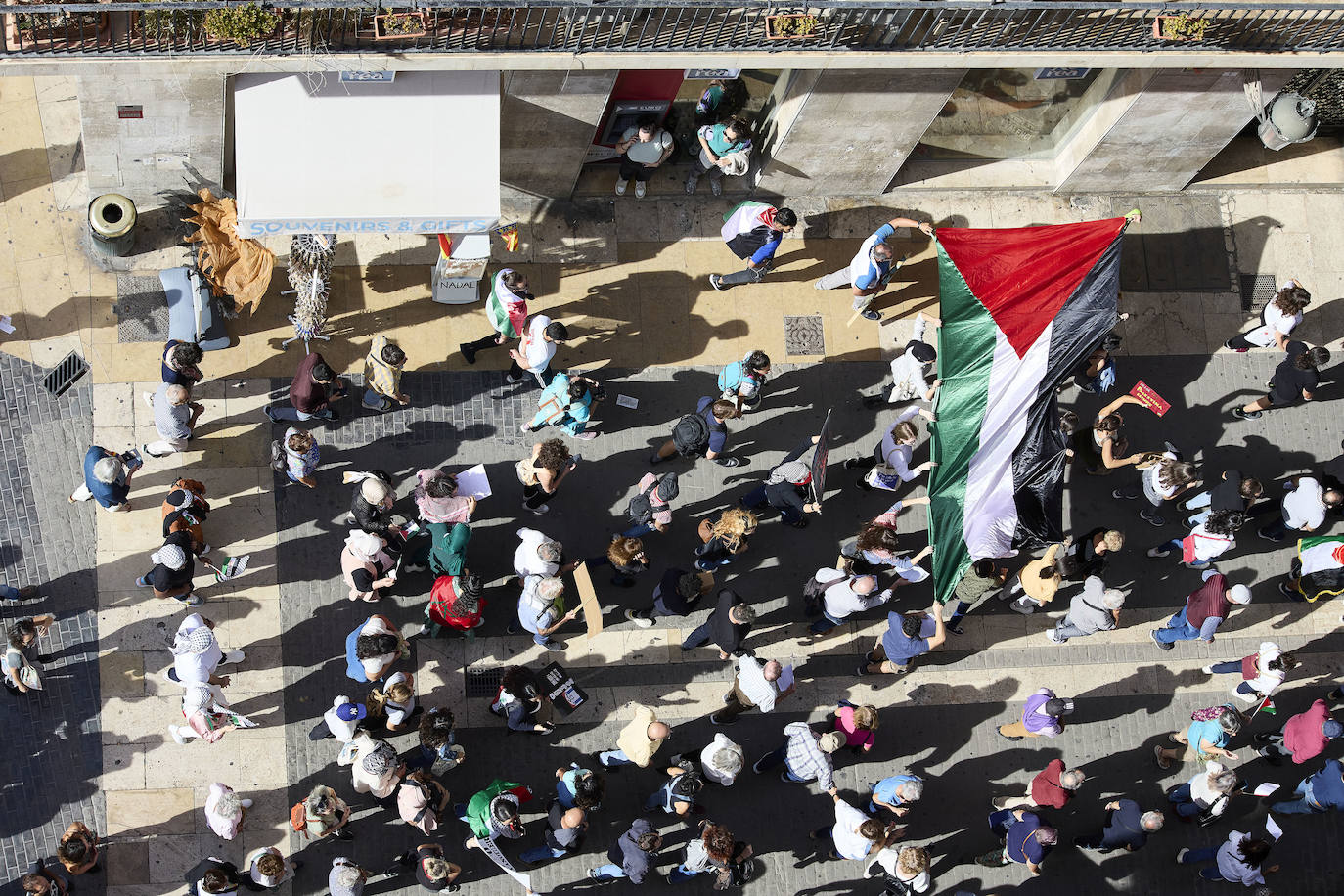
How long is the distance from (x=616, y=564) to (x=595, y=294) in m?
4.53

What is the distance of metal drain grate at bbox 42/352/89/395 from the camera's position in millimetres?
15680

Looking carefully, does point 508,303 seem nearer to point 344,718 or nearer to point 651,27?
point 651,27

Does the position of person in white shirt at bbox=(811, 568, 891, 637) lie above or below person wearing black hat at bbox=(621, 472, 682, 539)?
below

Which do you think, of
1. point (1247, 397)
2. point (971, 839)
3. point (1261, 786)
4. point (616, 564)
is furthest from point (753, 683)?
point (1247, 397)

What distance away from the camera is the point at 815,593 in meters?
15.5

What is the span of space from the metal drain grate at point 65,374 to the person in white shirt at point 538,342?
18.2 ft

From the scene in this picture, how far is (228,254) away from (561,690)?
22.5 ft

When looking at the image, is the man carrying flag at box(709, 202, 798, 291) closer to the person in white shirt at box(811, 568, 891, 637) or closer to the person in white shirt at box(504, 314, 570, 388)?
the person in white shirt at box(504, 314, 570, 388)

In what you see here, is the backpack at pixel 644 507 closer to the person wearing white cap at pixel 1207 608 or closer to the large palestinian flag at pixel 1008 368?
the large palestinian flag at pixel 1008 368

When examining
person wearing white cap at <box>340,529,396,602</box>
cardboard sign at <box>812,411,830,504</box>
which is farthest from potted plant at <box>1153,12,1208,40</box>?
person wearing white cap at <box>340,529,396,602</box>

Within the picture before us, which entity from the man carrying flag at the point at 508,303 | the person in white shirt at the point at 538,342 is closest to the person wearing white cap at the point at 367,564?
the person in white shirt at the point at 538,342

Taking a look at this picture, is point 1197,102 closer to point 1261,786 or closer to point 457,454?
point 1261,786

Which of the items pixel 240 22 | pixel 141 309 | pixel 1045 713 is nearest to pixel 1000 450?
pixel 1045 713

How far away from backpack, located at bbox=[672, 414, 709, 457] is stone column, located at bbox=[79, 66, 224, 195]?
6.77 meters
